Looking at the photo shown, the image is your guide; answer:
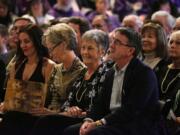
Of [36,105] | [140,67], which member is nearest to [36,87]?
[36,105]

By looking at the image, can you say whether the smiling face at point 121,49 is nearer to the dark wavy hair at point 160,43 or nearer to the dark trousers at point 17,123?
the dark wavy hair at point 160,43

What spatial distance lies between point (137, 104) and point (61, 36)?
1141 mm

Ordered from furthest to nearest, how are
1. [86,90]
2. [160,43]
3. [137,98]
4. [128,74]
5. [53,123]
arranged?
[160,43], [86,90], [53,123], [128,74], [137,98]

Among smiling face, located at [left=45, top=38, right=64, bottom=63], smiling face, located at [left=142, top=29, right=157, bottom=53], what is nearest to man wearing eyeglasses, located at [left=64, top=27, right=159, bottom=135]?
smiling face, located at [left=45, top=38, right=64, bottom=63]

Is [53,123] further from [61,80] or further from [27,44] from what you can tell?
[27,44]

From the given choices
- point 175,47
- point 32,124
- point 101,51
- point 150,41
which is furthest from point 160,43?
point 32,124

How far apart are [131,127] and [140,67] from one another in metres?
0.46

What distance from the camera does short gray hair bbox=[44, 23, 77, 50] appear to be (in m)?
5.62

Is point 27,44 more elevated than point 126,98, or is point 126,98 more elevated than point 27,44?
point 27,44

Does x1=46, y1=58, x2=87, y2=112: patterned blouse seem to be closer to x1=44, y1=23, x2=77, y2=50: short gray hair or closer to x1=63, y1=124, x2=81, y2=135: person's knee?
x1=44, y1=23, x2=77, y2=50: short gray hair

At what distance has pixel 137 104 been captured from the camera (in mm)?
4844

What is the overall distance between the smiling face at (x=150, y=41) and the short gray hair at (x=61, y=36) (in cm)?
67

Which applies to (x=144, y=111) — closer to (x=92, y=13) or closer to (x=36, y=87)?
(x=36, y=87)

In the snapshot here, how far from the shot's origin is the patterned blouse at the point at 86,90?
544cm
